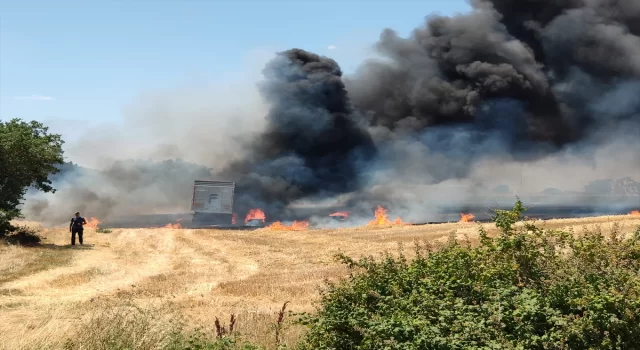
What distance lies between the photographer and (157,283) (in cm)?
1933

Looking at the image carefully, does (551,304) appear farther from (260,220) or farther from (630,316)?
(260,220)

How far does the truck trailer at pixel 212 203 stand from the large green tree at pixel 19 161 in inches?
1075

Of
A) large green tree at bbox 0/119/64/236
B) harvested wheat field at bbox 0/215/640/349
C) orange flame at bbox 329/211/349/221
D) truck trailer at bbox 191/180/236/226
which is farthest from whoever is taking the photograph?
orange flame at bbox 329/211/349/221

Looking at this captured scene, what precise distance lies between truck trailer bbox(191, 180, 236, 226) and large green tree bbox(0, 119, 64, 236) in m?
27.3

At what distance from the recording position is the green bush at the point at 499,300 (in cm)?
682

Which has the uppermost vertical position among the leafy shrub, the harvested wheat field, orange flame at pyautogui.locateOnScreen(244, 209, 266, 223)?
orange flame at pyautogui.locateOnScreen(244, 209, 266, 223)

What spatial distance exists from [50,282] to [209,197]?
39976mm

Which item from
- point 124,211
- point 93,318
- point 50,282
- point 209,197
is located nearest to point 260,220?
point 209,197

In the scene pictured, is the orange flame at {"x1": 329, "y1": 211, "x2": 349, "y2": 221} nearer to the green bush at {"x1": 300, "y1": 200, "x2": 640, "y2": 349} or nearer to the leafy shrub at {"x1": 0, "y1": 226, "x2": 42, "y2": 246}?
the leafy shrub at {"x1": 0, "y1": 226, "x2": 42, "y2": 246}

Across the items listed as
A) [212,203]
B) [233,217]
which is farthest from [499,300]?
[233,217]

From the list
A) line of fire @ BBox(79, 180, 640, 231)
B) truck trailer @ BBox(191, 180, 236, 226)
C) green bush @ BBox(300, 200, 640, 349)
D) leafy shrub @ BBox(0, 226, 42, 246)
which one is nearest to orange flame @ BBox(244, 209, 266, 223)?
line of fire @ BBox(79, 180, 640, 231)

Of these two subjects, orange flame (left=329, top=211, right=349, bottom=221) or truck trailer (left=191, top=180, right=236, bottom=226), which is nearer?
truck trailer (left=191, top=180, right=236, bottom=226)

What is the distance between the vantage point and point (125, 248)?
3294 centimetres

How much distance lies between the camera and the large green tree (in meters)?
29.3
